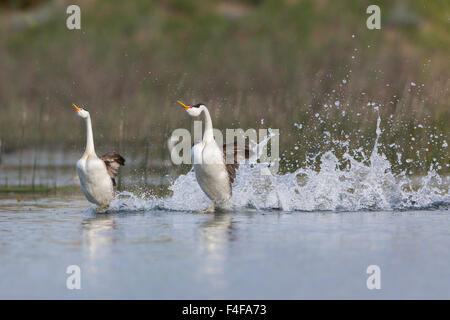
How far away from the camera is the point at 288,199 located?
532 inches

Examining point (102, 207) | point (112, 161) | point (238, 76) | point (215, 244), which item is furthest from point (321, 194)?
point (238, 76)

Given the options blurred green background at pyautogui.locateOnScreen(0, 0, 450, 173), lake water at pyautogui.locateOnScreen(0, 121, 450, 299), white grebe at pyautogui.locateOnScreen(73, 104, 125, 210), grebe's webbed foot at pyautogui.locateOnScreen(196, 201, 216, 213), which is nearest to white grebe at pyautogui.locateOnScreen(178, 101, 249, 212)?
grebe's webbed foot at pyautogui.locateOnScreen(196, 201, 216, 213)

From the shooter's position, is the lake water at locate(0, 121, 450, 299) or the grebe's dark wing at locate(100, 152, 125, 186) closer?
the lake water at locate(0, 121, 450, 299)

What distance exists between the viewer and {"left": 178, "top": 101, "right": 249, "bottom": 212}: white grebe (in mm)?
13117

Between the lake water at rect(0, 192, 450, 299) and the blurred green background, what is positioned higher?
the blurred green background

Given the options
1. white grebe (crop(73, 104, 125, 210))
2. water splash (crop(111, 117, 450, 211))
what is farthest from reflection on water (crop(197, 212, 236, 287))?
white grebe (crop(73, 104, 125, 210))

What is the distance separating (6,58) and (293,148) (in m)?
13.6

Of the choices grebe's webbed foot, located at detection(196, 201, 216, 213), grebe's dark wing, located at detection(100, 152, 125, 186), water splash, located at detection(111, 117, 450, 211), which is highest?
grebe's dark wing, located at detection(100, 152, 125, 186)

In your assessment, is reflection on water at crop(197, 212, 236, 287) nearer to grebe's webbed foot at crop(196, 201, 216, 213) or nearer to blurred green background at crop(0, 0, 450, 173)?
grebe's webbed foot at crop(196, 201, 216, 213)

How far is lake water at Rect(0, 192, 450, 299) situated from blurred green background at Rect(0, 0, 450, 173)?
4.43 m

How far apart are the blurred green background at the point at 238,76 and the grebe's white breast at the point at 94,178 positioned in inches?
148

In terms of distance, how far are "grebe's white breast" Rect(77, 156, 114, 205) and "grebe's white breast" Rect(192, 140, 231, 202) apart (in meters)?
Result: 1.35

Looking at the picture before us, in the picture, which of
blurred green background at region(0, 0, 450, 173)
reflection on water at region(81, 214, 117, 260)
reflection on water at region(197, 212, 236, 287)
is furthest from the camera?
blurred green background at region(0, 0, 450, 173)

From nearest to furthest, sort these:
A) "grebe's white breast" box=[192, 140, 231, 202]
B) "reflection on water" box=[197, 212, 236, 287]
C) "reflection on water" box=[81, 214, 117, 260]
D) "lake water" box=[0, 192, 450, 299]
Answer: "lake water" box=[0, 192, 450, 299], "reflection on water" box=[197, 212, 236, 287], "reflection on water" box=[81, 214, 117, 260], "grebe's white breast" box=[192, 140, 231, 202]
